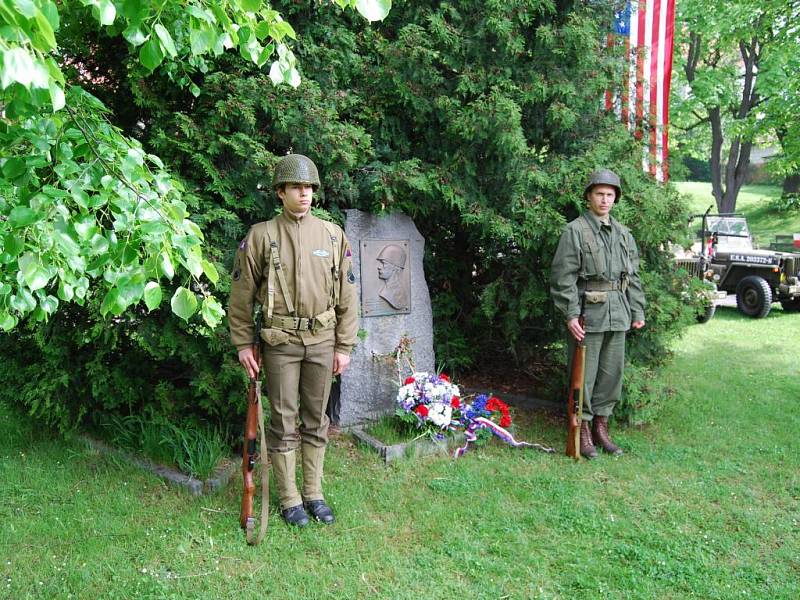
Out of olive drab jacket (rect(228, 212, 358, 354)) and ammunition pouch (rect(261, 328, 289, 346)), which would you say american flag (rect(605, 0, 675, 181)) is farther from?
ammunition pouch (rect(261, 328, 289, 346))

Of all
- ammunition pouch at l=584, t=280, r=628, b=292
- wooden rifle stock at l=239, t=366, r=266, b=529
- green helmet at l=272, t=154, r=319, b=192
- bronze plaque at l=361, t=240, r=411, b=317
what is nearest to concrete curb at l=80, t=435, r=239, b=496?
wooden rifle stock at l=239, t=366, r=266, b=529

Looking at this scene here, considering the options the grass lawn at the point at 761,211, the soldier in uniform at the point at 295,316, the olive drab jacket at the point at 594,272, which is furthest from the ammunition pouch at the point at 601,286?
the grass lawn at the point at 761,211

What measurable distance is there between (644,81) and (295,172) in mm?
3745

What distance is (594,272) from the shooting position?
186 inches

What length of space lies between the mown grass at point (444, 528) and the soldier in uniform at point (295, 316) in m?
0.37

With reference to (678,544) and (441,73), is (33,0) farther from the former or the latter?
(441,73)

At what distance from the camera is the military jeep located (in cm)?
1119

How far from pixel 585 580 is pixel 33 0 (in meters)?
3.27

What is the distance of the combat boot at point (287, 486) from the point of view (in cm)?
378

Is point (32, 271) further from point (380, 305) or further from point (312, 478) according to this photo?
point (380, 305)

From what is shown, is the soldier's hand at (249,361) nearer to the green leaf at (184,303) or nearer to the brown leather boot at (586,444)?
the green leaf at (184,303)

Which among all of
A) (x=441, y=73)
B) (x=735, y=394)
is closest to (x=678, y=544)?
(x=735, y=394)

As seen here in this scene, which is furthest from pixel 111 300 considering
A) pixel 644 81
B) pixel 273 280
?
pixel 644 81

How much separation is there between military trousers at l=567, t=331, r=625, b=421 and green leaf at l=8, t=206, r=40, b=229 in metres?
3.87
